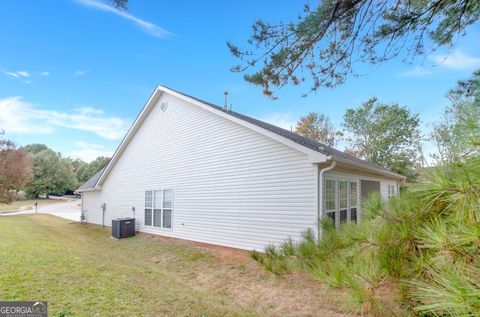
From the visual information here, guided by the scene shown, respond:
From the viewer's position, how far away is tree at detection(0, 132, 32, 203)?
2408cm

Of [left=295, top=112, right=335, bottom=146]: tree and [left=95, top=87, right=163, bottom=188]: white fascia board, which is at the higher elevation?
[left=295, top=112, right=335, bottom=146]: tree

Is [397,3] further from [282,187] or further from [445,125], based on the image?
[282,187]

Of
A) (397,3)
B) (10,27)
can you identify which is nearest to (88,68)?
(10,27)

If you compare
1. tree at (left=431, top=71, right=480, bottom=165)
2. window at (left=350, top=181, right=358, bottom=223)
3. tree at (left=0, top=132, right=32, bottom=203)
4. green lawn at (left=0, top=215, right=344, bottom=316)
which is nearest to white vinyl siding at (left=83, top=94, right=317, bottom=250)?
green lawn at (left=0, top=215, right=344, bottom=316)

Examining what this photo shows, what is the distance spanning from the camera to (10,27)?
698 cm

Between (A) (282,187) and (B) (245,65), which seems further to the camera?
(A) (282,187)

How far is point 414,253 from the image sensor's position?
5.27 feet

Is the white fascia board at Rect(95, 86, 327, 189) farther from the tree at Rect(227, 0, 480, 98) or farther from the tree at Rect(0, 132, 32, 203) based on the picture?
the tree at Rect(0, 132, 32, 203)

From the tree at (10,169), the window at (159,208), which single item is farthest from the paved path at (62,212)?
the window at (159,208)

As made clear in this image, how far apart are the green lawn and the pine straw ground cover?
2.52 ft

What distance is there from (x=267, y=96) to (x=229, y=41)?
1.11 meters

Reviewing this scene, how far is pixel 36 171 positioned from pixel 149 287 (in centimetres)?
4938

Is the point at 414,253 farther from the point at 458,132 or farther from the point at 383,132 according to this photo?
the point at 383,132

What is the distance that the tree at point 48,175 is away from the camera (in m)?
43.4
